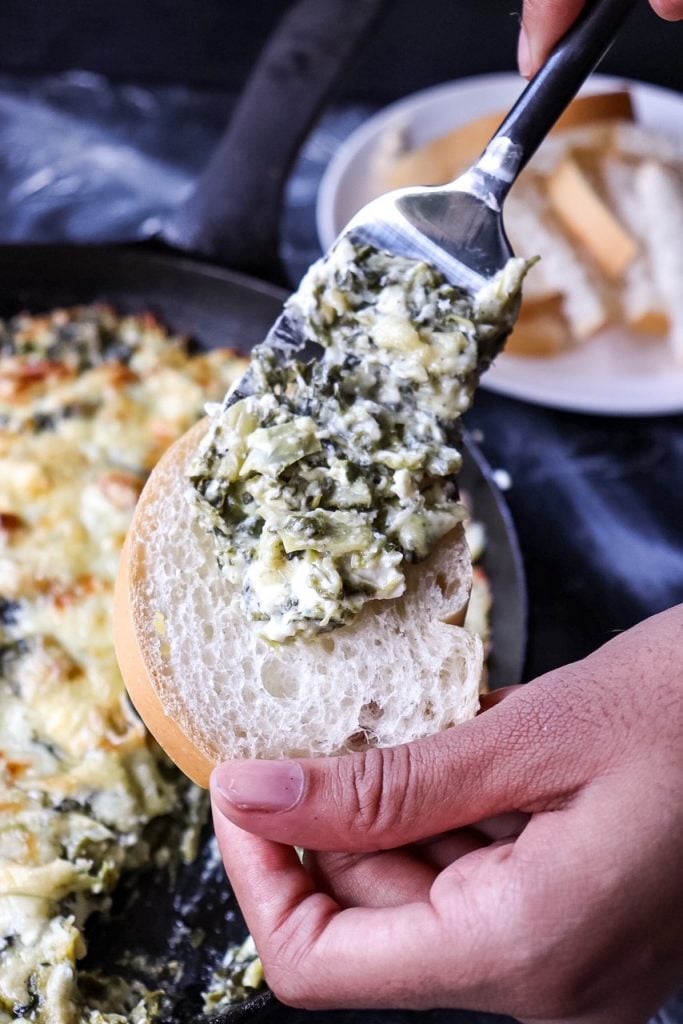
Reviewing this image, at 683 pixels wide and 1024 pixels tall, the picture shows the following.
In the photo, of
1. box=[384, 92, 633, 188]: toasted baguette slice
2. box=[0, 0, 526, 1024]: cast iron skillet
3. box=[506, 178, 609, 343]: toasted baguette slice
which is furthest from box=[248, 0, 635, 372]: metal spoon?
box=[384, 92, 633, 188]: toasted baguette slice

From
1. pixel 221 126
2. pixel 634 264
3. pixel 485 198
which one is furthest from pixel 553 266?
pixel 221 126

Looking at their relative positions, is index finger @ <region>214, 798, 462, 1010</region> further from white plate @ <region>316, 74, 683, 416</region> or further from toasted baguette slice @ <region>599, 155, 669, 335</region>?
toasted baguette slice @ <region>599, 155, 669, 335</region>

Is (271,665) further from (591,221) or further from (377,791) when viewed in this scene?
(591,221)

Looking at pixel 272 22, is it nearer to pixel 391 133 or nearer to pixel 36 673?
pixel 391 133

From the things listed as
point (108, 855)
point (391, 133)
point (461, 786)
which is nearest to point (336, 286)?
point (461, 786)

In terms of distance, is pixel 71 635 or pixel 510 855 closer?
pixel 510 855
